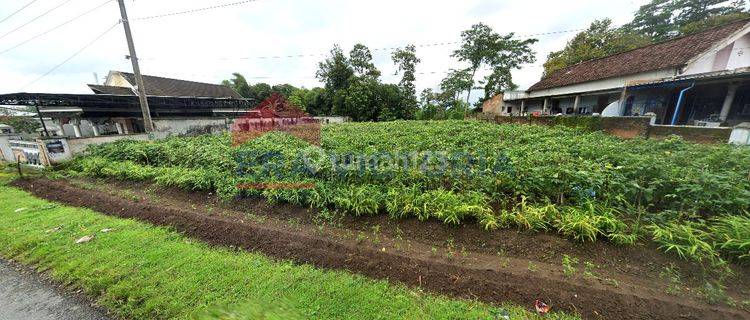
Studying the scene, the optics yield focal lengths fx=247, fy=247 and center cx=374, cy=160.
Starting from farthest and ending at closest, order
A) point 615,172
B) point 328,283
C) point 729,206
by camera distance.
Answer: point 615,172 < point 729,206 < point 328,283

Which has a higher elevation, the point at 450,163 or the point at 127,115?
the point at 127,115

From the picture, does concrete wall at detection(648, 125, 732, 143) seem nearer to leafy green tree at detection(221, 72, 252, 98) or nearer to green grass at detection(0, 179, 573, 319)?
green grass at detection(0, 179, 573, 319)

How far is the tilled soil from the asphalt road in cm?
132

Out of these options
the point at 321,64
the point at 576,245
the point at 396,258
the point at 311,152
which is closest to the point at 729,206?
the point at 576,245

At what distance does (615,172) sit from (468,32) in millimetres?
26359

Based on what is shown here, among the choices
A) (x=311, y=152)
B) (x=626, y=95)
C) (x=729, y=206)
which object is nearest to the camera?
(x=729, y=206)

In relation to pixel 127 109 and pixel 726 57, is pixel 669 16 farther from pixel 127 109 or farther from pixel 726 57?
pixel 127 109

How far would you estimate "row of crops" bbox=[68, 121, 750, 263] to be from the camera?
323 cm

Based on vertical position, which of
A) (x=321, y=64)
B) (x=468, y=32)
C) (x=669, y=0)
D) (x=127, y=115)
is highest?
(x=669, y=0)

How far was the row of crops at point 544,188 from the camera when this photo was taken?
3.23 m

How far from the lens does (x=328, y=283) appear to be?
278 centimetres

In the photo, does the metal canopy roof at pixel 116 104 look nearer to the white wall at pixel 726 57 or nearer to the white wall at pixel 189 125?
the white wall at pixel 189 125

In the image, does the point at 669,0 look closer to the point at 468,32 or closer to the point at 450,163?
the point at 468,32

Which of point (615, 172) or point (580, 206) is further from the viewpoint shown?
point (615, 172)
